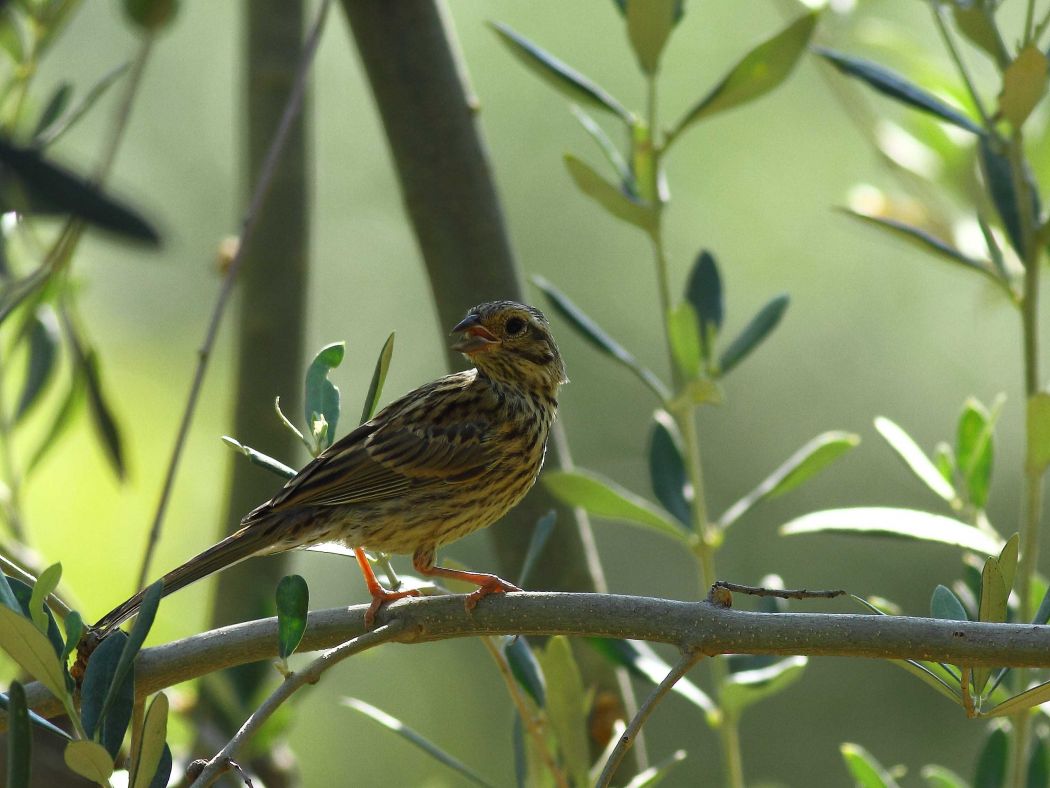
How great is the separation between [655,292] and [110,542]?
177 inches

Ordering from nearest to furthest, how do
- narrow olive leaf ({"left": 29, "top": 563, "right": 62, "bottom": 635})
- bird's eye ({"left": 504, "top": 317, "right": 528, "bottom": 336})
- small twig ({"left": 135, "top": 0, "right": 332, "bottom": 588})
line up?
narrow olive leaf ({"left": 29, "top": 563, "right": 62, "bottom": 635}) → small twig ({"left": 135, "top": 0, "right": 332, "bottom": 588}) → bird's eye ({"left": 504, "top": 317, "right": 528, "bottom": 336})

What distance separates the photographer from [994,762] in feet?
9.39

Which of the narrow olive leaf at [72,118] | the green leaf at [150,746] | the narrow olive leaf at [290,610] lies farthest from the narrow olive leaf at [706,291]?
the green leaf at [150,746]

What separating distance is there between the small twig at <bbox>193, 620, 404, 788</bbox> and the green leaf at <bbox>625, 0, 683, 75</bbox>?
4.71 feet

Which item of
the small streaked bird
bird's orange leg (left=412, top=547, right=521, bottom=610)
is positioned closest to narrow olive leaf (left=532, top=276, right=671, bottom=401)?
the small streaked bird

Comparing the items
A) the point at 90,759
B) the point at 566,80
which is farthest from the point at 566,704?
the point at 566,80

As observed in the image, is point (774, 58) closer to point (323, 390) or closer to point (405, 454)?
point (323, 390)

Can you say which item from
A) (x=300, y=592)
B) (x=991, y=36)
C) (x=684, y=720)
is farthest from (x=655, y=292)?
(x=300, y=592)

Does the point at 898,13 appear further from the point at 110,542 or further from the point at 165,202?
the point at 110,542

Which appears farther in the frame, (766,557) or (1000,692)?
(766,557)

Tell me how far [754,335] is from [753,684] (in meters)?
0.83

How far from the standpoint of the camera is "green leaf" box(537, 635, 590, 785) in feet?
8.72

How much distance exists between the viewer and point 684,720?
9.12 meters

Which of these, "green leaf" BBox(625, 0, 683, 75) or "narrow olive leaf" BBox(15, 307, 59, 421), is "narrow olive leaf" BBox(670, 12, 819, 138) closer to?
"green leaf" BBox(625, 0, 683, 75)
